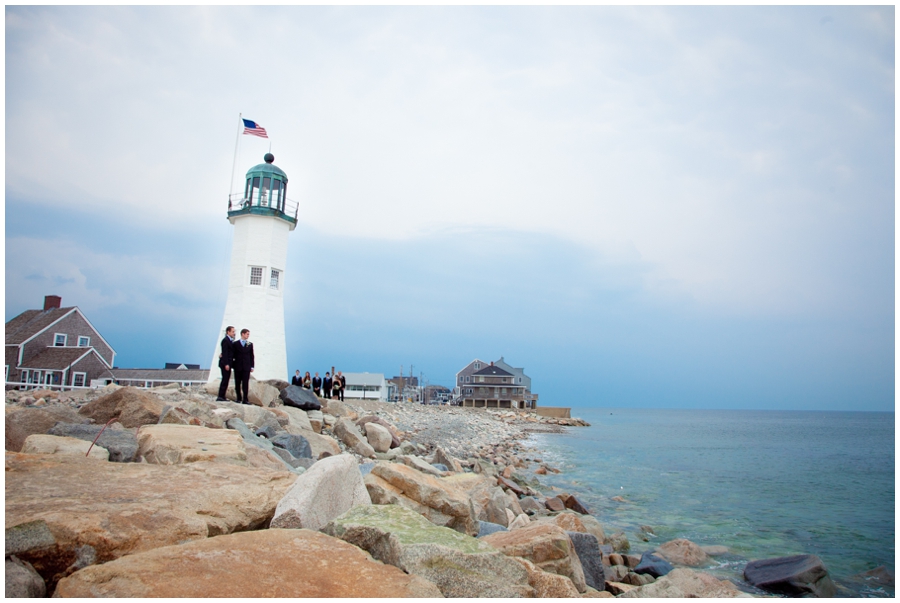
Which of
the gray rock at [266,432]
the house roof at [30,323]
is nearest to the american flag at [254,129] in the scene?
the gray rock at [266,432]

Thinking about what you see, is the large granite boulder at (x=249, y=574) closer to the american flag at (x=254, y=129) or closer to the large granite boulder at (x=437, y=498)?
the large granite boulder at (x=437, y=498)

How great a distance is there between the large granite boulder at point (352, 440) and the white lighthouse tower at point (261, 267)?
29.7 ft

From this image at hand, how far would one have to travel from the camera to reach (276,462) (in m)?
7.08

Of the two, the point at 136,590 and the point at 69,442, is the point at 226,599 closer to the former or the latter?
the point at 136,590

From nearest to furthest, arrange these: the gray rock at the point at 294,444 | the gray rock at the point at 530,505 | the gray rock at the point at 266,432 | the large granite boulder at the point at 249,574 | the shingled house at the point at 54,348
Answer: the large granite boulder at the point at 249,574, the gray rock at the point at 294,444, the gray rock at the point at 266,432, the gray rock at the point at 530,505, the shingled house at the point at 54,348

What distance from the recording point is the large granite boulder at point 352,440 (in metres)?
12.4

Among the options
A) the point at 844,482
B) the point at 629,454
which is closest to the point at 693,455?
the point at 629,454

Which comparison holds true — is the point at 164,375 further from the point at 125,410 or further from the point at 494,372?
the point at 494,372

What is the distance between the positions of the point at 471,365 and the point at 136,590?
83.4 meters

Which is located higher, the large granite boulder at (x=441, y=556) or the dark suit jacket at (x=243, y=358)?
the dark suit jacket at (x=243, y=358)

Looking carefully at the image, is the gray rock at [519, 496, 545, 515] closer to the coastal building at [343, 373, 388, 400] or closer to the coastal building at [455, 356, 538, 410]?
the coastal building at [343, 373, 388, 400]

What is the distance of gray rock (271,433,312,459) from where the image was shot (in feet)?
31.3

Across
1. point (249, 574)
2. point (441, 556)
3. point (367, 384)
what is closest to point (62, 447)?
point (249, 574)

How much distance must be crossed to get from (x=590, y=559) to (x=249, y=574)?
4303mm
